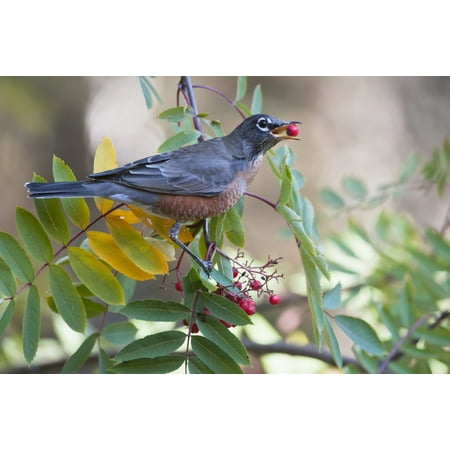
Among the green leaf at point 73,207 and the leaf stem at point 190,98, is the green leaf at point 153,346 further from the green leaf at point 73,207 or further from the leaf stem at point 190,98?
the leaf stem at point 190,98

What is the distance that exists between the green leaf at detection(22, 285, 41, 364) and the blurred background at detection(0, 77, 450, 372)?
2.14 meters

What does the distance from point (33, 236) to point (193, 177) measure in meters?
0.44

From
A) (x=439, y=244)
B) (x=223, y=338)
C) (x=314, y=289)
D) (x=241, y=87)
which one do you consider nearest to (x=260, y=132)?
(x=241, y=87)

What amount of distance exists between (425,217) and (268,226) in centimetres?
131

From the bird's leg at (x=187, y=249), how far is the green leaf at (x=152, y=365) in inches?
9.0

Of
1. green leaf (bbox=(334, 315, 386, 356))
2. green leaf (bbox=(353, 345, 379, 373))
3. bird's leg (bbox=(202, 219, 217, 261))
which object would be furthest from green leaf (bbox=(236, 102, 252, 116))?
green leaf (bbox=(353, 345, 379, 373))

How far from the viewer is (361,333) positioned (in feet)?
5.48

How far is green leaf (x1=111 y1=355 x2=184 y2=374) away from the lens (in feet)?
4.71

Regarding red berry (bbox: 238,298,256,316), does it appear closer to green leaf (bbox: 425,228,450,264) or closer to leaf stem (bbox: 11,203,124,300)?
leaf stem (bbox: 11,203,124,300)

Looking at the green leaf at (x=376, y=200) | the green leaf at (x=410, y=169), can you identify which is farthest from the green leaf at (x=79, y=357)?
the green leaf at (x=410, y=169)

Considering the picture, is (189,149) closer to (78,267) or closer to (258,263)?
(78,267)

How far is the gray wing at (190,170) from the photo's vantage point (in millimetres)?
1609

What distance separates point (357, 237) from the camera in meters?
2.46

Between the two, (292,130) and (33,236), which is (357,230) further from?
(33,236)
